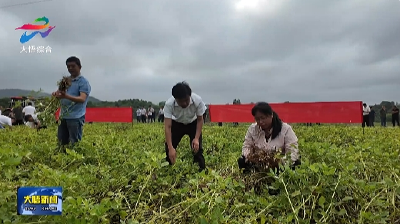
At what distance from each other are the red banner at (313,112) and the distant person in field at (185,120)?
5988mm

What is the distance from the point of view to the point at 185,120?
3.53 m

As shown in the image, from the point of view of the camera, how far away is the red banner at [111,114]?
14.5 meters

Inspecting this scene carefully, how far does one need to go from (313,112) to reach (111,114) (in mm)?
9388

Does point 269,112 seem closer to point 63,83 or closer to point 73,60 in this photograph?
point 63,83

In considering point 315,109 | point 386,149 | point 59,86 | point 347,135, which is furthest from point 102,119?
point 386,149

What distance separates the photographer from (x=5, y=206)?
153cm

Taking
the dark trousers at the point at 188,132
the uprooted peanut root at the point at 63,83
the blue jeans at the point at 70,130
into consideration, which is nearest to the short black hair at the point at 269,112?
the dark trousers at the point at 188,132

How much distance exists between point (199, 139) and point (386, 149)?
207 cm

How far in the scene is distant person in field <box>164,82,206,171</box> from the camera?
10.9 ft

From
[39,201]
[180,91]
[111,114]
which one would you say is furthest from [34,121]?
[111,114]

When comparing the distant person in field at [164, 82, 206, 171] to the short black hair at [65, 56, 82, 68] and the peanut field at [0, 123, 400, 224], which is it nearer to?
the peanut field at [0, 123, 400, 224]

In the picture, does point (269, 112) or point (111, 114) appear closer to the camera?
point (269, 112)

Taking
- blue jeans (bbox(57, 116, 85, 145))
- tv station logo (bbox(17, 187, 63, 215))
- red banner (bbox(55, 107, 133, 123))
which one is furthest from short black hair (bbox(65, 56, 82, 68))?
red banner (bbox(55, 107, 133, 123))

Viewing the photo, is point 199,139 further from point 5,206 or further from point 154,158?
point 5,206
